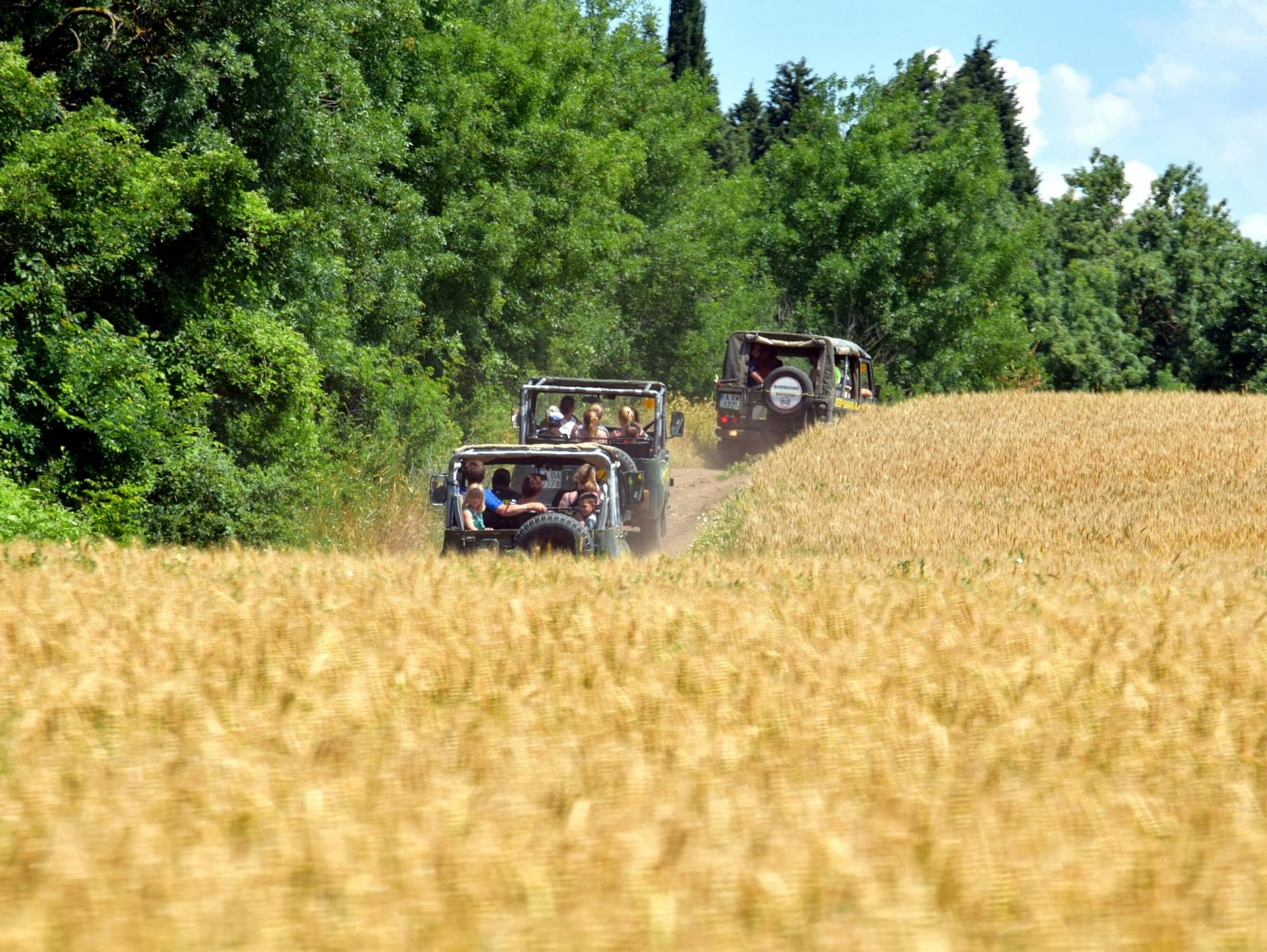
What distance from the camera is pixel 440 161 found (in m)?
30.8

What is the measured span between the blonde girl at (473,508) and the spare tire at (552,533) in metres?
0.77

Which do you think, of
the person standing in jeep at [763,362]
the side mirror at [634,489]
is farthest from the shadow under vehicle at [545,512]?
the person standing in jeep at [763,362]

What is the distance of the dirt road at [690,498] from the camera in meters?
21.5

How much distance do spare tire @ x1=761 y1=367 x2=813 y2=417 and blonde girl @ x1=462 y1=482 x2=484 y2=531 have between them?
17.2 m

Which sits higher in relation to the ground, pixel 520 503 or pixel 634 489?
pixel 634 489

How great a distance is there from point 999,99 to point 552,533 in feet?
265

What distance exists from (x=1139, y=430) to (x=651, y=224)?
82.7 ft

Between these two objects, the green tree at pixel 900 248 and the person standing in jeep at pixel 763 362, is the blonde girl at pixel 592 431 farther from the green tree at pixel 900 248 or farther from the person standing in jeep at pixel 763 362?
the green tree at pixel 900 248

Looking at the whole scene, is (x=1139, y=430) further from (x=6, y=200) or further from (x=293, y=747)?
(x=293, y=747)

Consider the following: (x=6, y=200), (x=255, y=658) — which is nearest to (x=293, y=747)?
(x=255, y=658)

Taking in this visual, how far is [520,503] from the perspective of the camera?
43.9 ft

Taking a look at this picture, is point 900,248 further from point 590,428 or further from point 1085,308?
point 590,428

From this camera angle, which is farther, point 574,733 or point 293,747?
point 574,733

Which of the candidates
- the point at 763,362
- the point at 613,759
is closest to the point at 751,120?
the point at 763,362
